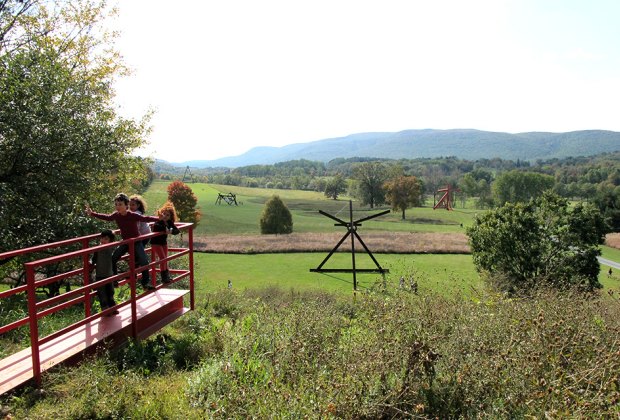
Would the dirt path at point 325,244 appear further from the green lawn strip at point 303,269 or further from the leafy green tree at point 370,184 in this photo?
the leafy green tree at point 370,184

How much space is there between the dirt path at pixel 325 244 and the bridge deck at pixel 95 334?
3766 centimetres

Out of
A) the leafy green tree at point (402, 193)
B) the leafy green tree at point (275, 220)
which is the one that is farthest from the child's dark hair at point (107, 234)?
the leafy green tree at point (402, 193)

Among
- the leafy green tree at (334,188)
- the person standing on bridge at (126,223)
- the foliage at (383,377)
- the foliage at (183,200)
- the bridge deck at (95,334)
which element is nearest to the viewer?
the foliage at (383,377)

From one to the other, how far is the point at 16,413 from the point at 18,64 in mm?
10102

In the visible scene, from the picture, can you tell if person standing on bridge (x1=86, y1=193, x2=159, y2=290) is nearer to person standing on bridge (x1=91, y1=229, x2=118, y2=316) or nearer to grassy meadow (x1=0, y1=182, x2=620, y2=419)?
person standing on bridge (x1=91, y1=229, x2=118, y2=316)

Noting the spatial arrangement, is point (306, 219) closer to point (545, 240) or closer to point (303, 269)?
point (303, 269)

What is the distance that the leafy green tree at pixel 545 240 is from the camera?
3083 cm

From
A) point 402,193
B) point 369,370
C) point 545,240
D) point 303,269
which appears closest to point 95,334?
point 369,370

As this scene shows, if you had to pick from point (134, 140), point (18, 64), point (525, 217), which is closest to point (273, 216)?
point (525, 217)

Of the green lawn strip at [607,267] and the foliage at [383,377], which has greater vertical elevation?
the foliage at [383,377]

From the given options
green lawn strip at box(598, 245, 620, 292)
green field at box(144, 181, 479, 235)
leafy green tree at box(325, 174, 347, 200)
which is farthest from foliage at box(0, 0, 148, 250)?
leafy green tree at box(325, 174, 347, 200)

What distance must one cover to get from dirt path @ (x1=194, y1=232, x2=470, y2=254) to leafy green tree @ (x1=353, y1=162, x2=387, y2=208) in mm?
40828

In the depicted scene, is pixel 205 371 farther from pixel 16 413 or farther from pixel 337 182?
pixel 337 182

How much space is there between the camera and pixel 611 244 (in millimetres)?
57062
